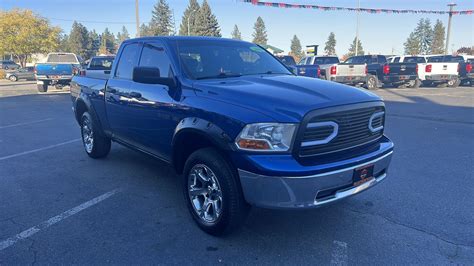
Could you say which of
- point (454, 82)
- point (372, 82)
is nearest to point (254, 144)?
point (372, 82)

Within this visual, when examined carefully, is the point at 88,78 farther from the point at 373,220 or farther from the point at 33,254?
the point at 373,220

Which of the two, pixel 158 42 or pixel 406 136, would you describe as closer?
pixel 158 42

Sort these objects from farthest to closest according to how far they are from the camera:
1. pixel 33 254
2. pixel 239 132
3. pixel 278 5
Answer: pixel 278 5
pixel 33 254
pixel 239 132

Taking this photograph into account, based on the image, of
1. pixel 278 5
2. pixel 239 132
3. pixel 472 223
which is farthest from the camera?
pixel 278 5

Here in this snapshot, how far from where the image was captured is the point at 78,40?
9275 centimetres

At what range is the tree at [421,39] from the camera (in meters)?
112

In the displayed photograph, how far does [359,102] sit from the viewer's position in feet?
11.0

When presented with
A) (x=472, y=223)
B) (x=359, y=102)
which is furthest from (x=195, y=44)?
(x=472, y=223)

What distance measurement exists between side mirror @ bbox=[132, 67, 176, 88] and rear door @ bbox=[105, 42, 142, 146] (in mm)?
880

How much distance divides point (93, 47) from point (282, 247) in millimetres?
110076

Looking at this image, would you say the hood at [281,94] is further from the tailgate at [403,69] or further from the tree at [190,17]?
the tree at [190,17]

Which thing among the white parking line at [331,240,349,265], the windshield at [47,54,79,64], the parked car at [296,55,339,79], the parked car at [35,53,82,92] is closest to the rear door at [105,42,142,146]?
the white parking line at [331,240,349,265]

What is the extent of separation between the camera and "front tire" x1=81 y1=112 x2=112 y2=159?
19.5 feet

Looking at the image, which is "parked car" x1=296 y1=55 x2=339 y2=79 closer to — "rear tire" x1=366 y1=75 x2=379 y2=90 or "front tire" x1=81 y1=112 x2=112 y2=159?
"rear tire" x1=366 y1=75 x2=379 y2=90
